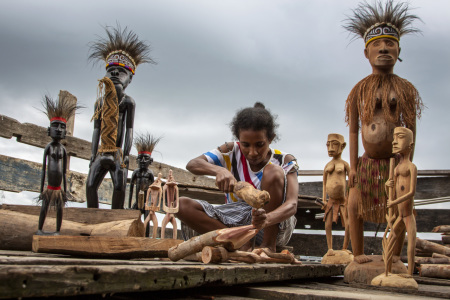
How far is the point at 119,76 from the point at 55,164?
6.01 ft

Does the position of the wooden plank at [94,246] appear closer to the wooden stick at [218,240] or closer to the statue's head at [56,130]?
the wooden stick at [218,240]

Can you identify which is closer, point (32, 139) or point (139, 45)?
point (139, 45)

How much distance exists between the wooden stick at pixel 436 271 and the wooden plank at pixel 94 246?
8.98ft

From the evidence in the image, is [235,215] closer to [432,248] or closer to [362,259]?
[362,259]

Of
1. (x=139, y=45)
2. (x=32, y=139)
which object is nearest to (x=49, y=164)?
(x=139, y=45)

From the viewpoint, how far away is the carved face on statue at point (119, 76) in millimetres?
5910

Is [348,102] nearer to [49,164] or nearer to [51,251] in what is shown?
[51,251]

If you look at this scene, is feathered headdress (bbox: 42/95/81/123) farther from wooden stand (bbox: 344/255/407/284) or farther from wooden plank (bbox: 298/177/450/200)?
wooden plank (bbox: 298/177/450/200)

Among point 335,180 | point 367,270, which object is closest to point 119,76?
point 335,180

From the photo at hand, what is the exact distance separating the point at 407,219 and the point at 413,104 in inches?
47.5

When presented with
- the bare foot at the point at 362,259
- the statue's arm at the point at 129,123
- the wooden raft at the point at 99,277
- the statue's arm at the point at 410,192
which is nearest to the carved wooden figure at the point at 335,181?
the bare foot at the point at 362,259

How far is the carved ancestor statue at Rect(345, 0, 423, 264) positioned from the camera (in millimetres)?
3514

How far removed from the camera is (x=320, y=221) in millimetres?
9062

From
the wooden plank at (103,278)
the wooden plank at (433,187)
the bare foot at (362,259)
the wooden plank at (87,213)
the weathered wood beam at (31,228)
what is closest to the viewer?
the wooden plank at (103,278)
